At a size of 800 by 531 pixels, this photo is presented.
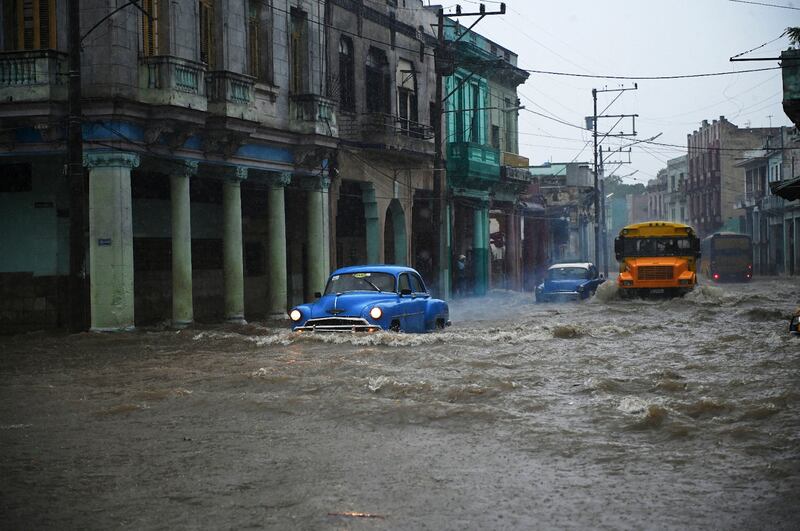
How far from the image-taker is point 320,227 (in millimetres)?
30219

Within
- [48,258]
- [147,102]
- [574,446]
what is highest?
[147,102]

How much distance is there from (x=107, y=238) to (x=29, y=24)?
501 centimetres

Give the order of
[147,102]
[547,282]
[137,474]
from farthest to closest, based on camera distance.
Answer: [547,282] < [147,102] < [137,474]

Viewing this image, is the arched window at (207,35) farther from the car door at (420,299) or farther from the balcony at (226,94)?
the car door at (420,299)

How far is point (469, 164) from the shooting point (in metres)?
40.8

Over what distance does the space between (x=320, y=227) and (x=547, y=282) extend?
10.7 metres

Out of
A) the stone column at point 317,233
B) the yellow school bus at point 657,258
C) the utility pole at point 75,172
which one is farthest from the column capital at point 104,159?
the yellow school bus at point 657,258

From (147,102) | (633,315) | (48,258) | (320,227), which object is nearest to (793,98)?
(633,315)

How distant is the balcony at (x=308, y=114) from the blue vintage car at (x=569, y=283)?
38.6 feet

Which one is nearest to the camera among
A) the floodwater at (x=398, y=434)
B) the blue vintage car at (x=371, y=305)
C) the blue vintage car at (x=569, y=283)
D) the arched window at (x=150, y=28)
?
the floodwater at (x=398, y=434)

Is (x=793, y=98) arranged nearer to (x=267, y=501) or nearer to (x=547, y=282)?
(x=547, y=282)

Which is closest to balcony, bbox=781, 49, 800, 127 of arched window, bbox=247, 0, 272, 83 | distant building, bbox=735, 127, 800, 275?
arched window, bbox=247, 0, 272, 83

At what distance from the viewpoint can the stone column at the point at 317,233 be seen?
98.5 feet

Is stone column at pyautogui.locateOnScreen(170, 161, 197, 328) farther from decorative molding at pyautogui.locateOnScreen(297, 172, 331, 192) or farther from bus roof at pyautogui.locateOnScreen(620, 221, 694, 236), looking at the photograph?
bus roof at pyautogui.locateOnScreen(620, 221, 694, 236)
